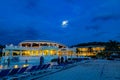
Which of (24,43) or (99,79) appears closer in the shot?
(99,79)

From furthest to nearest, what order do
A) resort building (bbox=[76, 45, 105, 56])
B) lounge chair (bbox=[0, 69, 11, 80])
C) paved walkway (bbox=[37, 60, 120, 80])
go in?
resort building (bbox=[76, 45, 105, 56]), paved walkway (bbox=[37, 60, 120, 80]), lounge chair (bbox=[0, 69, 11, 80])

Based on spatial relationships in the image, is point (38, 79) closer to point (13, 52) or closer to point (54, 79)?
point (54, 79)

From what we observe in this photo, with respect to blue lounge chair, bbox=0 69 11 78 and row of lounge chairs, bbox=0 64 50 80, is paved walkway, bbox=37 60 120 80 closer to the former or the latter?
row of lounge chairs, bbox=0 64 50 80

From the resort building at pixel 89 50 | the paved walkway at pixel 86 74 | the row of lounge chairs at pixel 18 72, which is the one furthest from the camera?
the resort building at pixel 89 50

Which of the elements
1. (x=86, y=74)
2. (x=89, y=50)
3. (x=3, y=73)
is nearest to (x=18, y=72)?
(x=3, y=73)

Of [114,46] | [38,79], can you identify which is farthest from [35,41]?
[38,79]

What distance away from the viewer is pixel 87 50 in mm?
121375

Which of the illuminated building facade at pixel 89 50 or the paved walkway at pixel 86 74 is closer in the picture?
the paved walkway at pixel 86 74

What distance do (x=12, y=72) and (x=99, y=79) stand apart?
5543mm

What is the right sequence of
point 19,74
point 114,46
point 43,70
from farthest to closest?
point 114,46, point 43,70, point 19,74

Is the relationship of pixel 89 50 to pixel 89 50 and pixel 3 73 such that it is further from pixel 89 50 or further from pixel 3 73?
pixel 3 73

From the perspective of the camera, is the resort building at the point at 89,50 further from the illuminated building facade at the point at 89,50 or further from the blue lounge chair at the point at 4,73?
the blue lounge chair at the point at 4,73

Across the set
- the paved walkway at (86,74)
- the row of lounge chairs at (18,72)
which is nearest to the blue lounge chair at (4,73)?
the row of lounge chairs at (18,72)

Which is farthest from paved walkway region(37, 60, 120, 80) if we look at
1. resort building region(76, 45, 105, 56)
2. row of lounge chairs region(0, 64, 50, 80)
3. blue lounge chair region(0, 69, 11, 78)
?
resort building region(76, 45, 105, 56)
